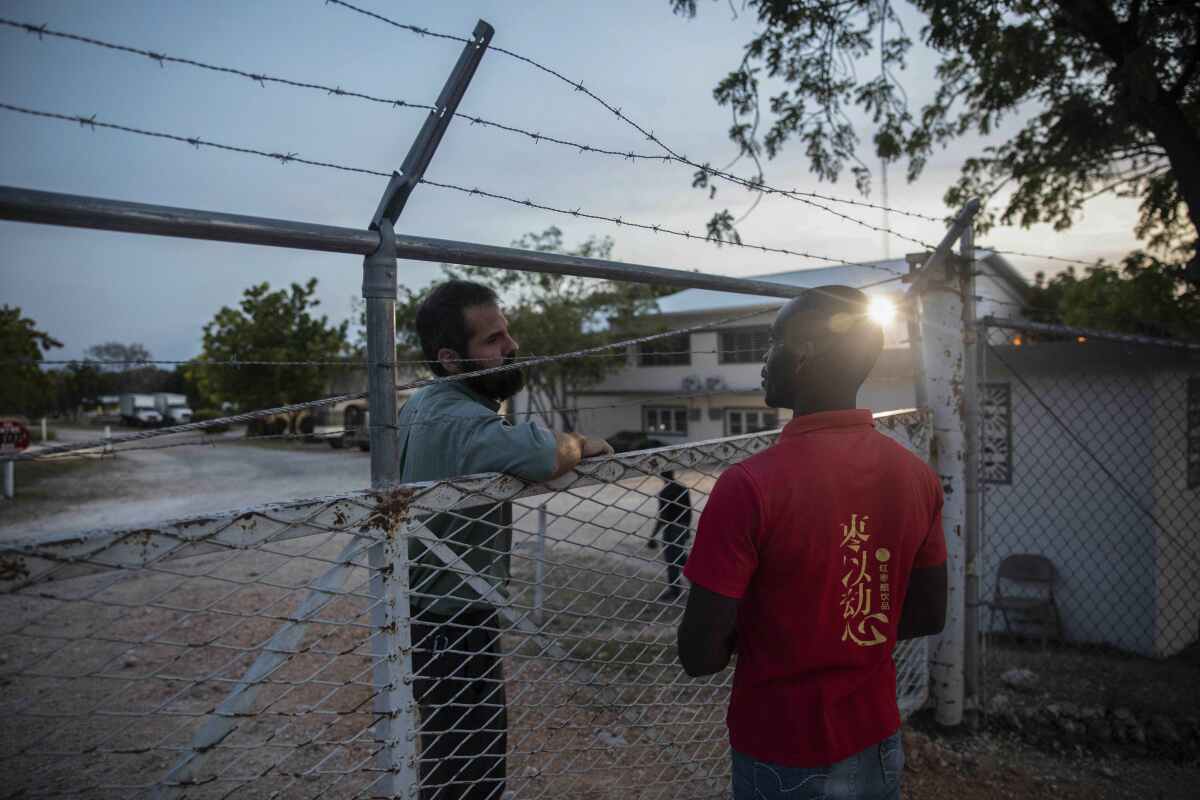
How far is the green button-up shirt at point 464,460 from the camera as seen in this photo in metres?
1.79

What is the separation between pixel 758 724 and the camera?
5.41 ft

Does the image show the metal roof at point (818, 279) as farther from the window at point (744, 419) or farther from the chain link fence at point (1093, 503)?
the chain link fence at point (1093, 503)

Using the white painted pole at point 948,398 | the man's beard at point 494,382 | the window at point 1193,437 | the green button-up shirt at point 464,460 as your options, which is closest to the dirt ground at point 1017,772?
the white painted pole at point 948,398

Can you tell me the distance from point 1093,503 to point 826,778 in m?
7.20

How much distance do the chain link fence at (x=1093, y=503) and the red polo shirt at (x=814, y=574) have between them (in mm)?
5780

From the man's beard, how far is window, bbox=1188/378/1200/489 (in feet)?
25.8

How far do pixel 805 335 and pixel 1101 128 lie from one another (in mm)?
8549

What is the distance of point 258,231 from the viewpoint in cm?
144

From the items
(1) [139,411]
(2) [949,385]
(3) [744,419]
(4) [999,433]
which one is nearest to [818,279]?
(3) [744,419]

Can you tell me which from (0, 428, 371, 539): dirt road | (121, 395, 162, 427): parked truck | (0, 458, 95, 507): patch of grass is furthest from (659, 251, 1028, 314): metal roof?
(121, 395, 162, 427): parked truck

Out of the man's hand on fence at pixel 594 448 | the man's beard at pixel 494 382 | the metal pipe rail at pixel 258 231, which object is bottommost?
the man's hand on fence at pixel 594 448

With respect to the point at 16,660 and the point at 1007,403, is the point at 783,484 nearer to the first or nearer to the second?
the point at 16,660

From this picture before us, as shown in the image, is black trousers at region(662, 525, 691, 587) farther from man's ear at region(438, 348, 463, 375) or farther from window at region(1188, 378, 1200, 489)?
window at region(1188, 378, 1200, 489)

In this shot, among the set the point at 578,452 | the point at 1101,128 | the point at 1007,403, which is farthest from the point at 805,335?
the point at 1101,128
